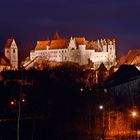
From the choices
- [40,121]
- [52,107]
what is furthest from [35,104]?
[40,121]

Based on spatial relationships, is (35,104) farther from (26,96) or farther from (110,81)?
(110,81)

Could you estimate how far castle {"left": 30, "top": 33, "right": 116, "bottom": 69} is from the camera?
68.4 metres

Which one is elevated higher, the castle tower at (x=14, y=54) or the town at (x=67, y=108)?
the castle tower at (x=14, y=54)

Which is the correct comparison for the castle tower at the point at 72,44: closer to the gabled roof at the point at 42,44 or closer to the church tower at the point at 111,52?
the gabled roof at the point at 42,44

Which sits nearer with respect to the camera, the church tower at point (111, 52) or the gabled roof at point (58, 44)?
the church tower at point (111, 52)

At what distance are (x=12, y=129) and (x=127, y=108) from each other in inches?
304

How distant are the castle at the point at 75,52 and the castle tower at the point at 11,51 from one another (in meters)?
1.91

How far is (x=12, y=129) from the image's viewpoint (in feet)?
72.7

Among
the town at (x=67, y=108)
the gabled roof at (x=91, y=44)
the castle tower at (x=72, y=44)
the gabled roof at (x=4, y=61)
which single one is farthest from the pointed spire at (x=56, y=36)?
the town at (x=67, y=108)

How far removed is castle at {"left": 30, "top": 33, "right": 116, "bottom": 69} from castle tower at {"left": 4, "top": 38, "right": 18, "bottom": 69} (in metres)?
1.91

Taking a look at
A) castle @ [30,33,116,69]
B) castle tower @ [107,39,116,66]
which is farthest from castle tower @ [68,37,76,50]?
castle tower @ [107,39,116,66]

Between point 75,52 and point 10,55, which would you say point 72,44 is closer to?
point 75,52

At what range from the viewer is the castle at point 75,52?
68.4 meters

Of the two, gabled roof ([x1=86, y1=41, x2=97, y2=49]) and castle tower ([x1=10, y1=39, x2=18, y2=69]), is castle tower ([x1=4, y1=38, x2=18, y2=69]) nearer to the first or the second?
castle tower ([x1=10, y1=39, x2=18, y2=69])
